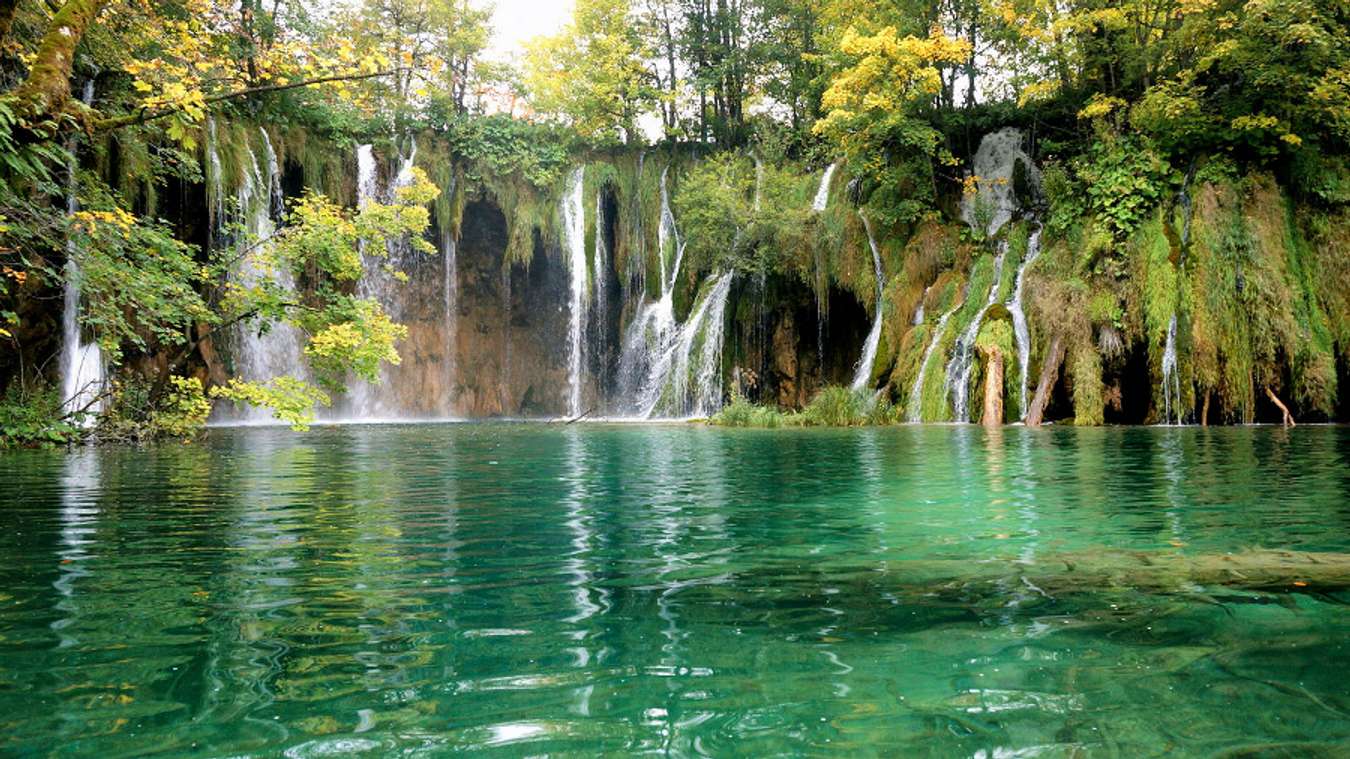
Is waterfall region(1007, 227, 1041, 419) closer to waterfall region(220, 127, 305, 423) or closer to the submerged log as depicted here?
the submerged log

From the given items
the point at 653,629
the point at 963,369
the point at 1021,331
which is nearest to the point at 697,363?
the point at 963,369

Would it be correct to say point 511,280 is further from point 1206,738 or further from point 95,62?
point 1206,738

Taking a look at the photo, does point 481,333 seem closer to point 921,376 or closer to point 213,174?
point 213,174

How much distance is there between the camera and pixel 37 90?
16.3ft

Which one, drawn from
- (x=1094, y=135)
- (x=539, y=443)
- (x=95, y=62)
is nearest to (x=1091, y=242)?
(x=1094, y=135)

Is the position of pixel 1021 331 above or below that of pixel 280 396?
above

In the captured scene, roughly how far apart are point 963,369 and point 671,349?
8894 millimetres

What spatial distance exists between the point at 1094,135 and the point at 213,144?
2140cm

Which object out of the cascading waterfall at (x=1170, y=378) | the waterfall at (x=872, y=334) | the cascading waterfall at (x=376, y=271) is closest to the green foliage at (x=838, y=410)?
the waterfall at (x=872, y=334)

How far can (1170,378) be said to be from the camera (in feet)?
46.1

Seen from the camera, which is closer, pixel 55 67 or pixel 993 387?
pixel 55 67

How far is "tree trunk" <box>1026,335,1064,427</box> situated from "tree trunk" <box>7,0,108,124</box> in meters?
14.9

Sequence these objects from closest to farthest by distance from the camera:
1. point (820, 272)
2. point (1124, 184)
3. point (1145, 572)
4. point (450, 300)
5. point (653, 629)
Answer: point (653, 629)
point (1145, 572)
point (1124, 184)
point (820, 272)
point (450, 300)

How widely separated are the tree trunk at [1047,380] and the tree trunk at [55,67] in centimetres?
1491
